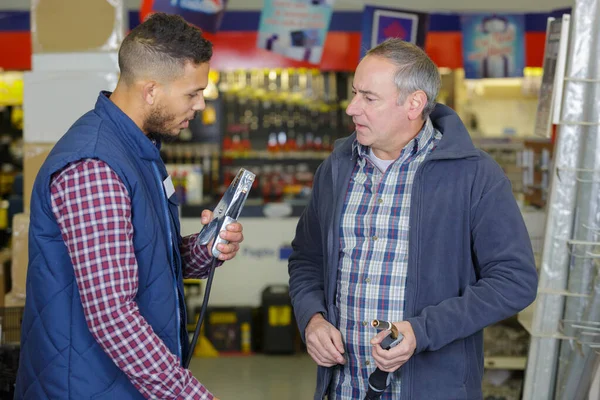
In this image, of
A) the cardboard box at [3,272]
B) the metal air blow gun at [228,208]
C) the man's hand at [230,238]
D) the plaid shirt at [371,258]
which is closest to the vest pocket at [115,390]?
the metal air blow gun at [228,208]

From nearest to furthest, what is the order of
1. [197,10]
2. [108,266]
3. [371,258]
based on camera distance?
1. [108,266]
2. [371,258]
3. [197,10]

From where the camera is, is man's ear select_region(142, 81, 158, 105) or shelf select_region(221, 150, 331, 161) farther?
shelf select_region(221, 150, 331, 161)

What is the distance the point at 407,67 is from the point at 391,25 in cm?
435

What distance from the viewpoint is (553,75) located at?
3.29 metres

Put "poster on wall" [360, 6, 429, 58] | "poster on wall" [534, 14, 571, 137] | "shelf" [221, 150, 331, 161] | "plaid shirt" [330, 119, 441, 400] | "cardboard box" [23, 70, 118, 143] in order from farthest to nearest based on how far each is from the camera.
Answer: "shelf" [221, 150, 331, 161]
"poster on wall" [360, 6, 429, 58]
"cardboard box" [23, 70, 118, 143]
"poster on wall" [534, 14, 571, 137]
"plaid shirt" [330, 119, 441, 400]

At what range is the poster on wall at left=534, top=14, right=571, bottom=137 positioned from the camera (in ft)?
9.95

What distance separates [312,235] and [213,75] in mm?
6224

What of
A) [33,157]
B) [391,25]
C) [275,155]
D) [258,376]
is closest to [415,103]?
[33,157]

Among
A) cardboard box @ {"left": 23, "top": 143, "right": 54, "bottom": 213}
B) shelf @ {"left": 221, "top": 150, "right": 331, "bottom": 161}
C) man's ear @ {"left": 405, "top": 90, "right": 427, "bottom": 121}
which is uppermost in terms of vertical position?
man's ear @ {"left": 405, "top": 90, "right": 427, "bottom": 121}

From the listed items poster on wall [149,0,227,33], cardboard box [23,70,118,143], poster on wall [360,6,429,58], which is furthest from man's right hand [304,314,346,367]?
poster on wall [360,6,429,58]

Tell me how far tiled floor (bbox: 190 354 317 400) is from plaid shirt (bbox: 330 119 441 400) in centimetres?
325

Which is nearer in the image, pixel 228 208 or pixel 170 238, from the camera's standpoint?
pixel 170 238

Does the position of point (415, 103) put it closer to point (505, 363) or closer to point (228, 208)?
point (228, 208)

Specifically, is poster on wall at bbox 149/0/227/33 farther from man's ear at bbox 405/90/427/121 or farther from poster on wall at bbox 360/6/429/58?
man's ear at bbox 405/90/427/121
